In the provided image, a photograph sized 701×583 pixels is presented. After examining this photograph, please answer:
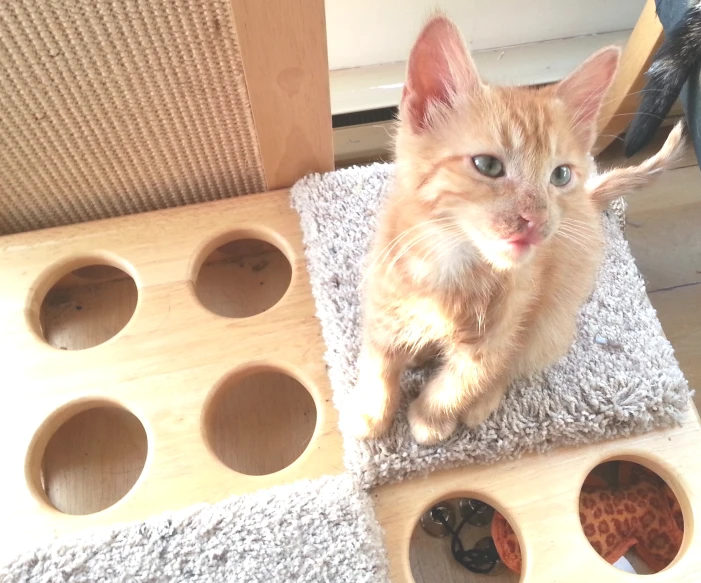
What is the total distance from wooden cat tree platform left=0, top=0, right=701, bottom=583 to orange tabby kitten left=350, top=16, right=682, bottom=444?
0.41ft

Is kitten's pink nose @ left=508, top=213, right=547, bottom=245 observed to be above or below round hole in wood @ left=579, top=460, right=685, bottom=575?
above

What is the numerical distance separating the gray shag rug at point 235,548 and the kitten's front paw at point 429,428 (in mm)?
116

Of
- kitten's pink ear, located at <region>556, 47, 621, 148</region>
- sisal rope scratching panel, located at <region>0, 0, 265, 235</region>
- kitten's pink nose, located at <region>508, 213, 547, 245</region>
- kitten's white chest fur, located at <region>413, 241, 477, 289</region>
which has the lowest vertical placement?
kitten's pink nose, located at <region>508, 213, 547, 245</region>

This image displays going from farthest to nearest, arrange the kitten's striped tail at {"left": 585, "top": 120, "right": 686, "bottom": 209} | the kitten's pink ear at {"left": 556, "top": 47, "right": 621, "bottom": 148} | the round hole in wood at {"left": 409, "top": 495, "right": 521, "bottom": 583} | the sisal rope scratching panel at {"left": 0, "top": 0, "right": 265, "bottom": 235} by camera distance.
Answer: the round hole in wood at {"left": 409, "top": 495, "right": 521, "bottom": 583}
the kitten's striped tail at {"left": 585, "top": 120, "right": 686, "bottom": 209}
the sisal rope scratching panel at {"left": 0, "top": 0, "right": 265, "bottom": 235}
the kitten's pink ear at {"left": 556, "top": 47, "right": 621, "bottom": 148}

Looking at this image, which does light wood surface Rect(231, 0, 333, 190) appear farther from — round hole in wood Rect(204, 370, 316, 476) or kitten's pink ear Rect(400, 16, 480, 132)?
round hole in wood Rect(204, 370, 316, 476)

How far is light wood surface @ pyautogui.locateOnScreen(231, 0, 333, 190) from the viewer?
2.69 feet

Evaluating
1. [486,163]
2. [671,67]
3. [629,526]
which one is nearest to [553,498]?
[629,526]

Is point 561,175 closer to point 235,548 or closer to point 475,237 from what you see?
point 475,237

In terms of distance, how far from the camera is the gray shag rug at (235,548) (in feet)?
Answer: 2.56

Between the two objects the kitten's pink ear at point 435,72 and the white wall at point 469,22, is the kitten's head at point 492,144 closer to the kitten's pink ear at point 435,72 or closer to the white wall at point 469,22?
the kitten's pink ear at point 435,72

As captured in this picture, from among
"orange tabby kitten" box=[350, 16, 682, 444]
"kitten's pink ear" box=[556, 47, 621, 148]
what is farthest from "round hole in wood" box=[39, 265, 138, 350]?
"kitten's pink ear" box=[556, 47, 621, 148]

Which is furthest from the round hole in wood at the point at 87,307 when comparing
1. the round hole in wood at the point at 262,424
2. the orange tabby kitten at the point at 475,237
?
the orange tabby kitten at the point at 475,237

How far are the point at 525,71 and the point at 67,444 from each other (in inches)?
50.0

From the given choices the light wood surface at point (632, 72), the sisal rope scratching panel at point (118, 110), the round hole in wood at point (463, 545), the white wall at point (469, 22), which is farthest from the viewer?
the white wall at point (469, 22)
